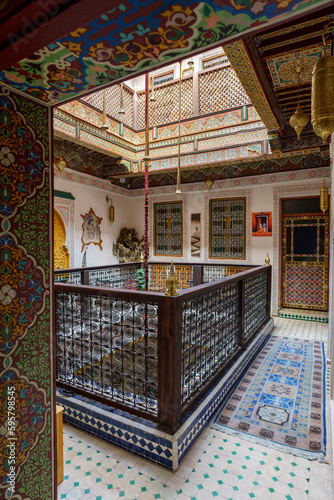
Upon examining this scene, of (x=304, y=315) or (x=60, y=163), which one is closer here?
(x=60, y=163)

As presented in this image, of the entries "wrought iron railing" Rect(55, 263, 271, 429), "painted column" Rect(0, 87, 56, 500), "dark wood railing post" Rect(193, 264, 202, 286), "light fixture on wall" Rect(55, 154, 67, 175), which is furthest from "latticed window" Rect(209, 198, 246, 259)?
"painted column" Rect(0, 87, 56, 500)

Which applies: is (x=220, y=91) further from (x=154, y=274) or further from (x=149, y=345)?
(x=149, y=345)

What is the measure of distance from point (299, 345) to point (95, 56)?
15.7 feet

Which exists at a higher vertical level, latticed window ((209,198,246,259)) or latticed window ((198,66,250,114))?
latticed window ((198,66,250,114))

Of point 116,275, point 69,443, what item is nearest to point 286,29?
point 69,443

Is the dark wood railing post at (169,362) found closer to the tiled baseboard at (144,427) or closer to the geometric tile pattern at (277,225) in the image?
the tiled baseboard at (144,427)

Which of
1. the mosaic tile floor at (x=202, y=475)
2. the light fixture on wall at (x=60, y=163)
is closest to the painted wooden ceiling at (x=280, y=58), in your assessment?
the mosaic tile floor at (x=202, y=475)

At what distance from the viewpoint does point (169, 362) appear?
201cm

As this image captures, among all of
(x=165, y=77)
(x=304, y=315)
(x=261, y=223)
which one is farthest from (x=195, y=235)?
(x=165, y=77)

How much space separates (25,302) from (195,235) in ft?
22.4

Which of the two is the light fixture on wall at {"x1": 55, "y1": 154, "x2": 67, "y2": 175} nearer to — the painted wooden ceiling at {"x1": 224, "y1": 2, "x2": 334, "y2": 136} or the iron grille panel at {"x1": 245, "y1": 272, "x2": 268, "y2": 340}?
the painted wooden ceiling at {"x1": 224, "y1": 2, "x2": 334, "y2": 136}

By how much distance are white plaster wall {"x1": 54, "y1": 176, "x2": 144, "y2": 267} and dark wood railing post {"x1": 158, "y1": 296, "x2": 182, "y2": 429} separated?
5.22 metres

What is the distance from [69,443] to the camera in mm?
2223

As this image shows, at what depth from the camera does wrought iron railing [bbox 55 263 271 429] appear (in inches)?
80.4
